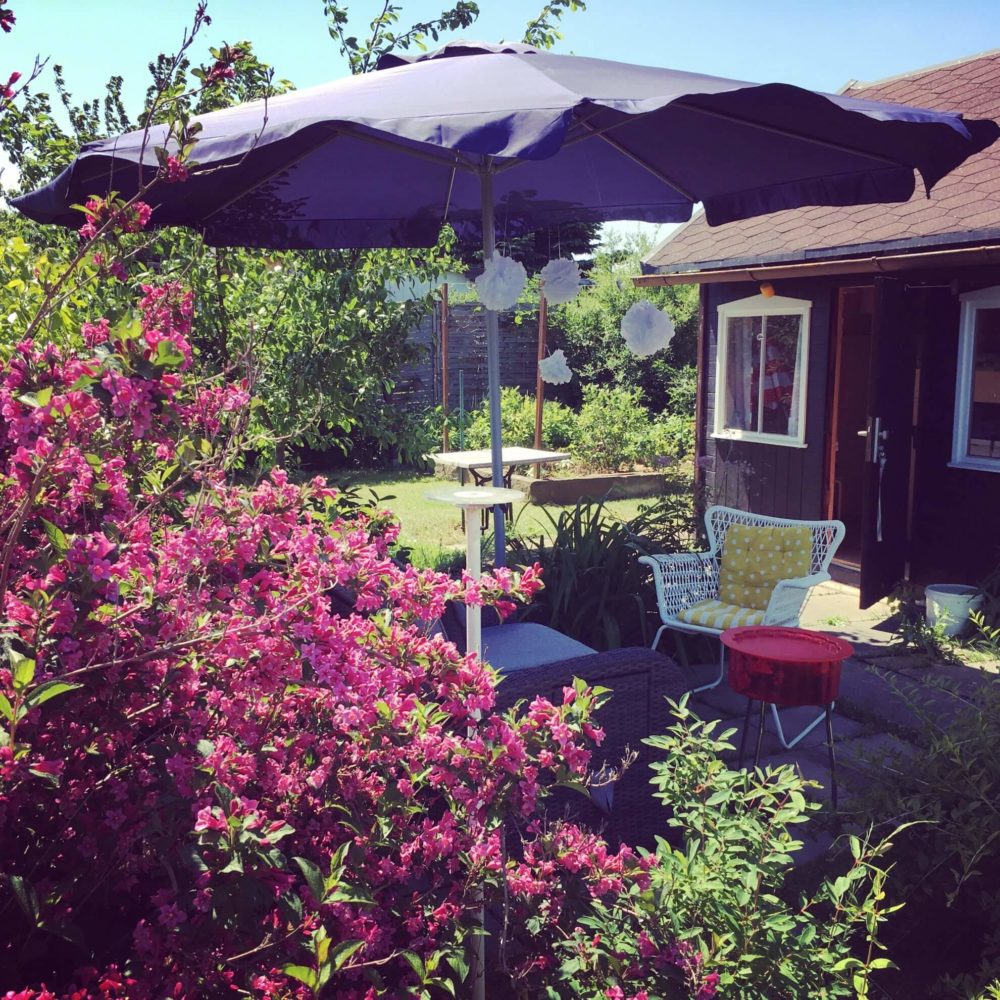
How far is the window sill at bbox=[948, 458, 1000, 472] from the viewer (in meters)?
6.45

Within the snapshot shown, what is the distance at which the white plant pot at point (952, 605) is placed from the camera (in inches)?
235

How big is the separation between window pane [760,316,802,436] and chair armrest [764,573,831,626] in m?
3.63

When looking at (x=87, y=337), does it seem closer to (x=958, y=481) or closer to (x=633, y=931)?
(x=633, y=931)

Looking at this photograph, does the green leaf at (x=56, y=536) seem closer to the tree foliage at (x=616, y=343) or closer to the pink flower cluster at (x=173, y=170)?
the pink flower cluster at (x=173, y=170)

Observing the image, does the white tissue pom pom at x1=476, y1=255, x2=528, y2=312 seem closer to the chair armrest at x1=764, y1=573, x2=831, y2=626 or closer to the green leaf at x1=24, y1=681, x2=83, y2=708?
the chair armrest at x1=764, y1=573, x2=831, y2=626

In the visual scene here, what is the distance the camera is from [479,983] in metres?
1.93

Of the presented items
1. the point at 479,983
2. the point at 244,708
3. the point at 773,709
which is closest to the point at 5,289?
the point at 244,708

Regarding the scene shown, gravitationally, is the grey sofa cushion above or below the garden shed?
below

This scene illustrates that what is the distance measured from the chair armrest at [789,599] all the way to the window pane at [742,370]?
13.5ft

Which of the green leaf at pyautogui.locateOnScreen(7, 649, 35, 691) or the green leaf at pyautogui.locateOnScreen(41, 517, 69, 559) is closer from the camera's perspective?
the green leaf at pyautogui.locateOnScreen(7, 649, 35, 691)

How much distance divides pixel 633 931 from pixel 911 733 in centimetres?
292

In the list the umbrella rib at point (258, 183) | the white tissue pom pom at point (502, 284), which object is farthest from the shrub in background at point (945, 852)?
the umbrella rib at point (258, 183)

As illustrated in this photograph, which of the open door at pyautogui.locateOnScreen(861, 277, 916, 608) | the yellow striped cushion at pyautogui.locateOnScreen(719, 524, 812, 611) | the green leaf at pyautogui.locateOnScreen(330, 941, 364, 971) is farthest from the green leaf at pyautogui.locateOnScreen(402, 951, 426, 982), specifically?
the open door at pyautogui.locateOnScreen(861, 277, 916, 608)

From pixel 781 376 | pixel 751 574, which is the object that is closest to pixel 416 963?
pixel 751 574
